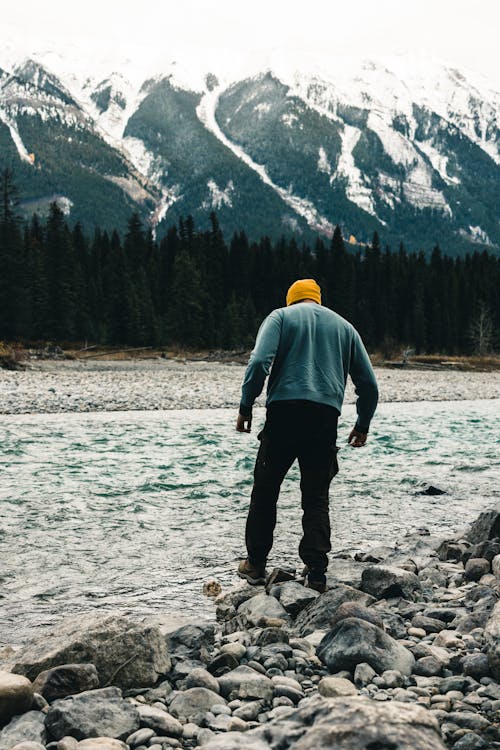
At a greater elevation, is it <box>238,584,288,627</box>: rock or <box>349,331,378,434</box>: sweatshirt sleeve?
<box>349,331,378,434</box>: sweatshirt sleeve

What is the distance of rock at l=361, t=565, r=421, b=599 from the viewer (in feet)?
19.2

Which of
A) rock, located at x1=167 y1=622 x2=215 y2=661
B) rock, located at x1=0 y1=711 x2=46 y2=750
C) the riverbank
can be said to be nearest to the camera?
rock, located at x1=0 y1=711 x2=46 y2=750

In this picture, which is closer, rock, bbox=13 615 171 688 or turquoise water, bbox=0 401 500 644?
rock, bbox=13 615 171 688

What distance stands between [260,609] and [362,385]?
2082mm

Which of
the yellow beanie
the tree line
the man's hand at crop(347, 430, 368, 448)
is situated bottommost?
the man's hand at crop(347, 430, 368, 448)

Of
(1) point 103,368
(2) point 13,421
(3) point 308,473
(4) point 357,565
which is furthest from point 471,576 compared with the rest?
(1) point 103,368

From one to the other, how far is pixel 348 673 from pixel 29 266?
6377 centimetres

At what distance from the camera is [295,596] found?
5594 millimetres

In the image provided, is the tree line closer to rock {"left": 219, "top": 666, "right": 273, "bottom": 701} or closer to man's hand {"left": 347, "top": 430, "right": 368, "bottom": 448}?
man's hand {"left": 347, "top": 430, "right": 368, "bottom": 448}

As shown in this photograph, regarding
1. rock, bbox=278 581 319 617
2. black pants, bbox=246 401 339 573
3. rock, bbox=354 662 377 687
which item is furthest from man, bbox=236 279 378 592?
rock, bbox=354 662 377 687

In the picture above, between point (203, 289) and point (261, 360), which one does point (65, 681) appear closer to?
point (261, 360)

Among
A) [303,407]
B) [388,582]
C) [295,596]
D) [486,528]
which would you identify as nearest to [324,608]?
[295,596]

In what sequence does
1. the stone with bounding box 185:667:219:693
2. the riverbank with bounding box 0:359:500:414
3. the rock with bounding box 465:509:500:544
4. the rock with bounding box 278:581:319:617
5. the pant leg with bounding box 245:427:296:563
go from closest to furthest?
the stone with bounding box 185:667:219:693 → the rock with bounding box 278:581:319:617 → the pant leg with bounding box 245:427:296:563 → the rock with bounding box 465:509:500:544 → the riverbank with bounding box 0:359:500:414

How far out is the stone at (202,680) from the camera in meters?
4.11
